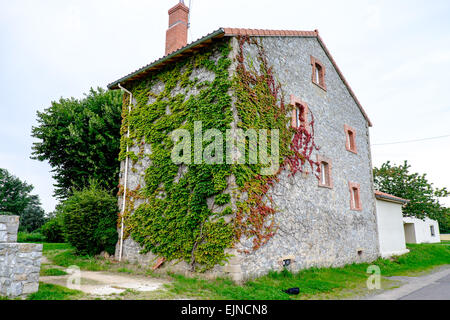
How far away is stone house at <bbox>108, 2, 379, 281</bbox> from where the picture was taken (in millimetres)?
8289

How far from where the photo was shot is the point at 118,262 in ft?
33.7

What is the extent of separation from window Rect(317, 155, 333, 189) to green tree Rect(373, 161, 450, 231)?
16908mm

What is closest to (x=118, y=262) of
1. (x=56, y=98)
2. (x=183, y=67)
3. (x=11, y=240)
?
(x=11, y=240)

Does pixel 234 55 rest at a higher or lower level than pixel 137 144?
higher

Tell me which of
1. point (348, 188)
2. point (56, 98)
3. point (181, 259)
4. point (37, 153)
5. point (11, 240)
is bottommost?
point (181, 259)

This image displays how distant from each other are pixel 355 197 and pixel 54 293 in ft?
41.9

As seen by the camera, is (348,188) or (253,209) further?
(348,188)

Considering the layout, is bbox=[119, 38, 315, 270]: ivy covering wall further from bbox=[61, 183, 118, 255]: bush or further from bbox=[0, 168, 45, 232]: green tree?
bbox=[0, 168, 45, 232]: green tree

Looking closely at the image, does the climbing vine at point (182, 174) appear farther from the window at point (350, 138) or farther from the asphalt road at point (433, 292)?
the window at point (350, 138)

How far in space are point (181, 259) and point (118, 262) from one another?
2958 mm

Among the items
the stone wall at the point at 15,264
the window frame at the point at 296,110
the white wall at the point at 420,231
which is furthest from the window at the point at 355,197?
the white wall at the point at 420,231

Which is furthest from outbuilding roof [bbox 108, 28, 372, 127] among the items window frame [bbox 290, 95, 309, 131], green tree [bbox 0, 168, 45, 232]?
green tree [bbox 0, 168, 45, 232]

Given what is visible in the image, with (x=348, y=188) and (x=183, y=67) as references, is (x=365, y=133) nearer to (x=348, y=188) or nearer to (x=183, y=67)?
(x=348, y=188)
